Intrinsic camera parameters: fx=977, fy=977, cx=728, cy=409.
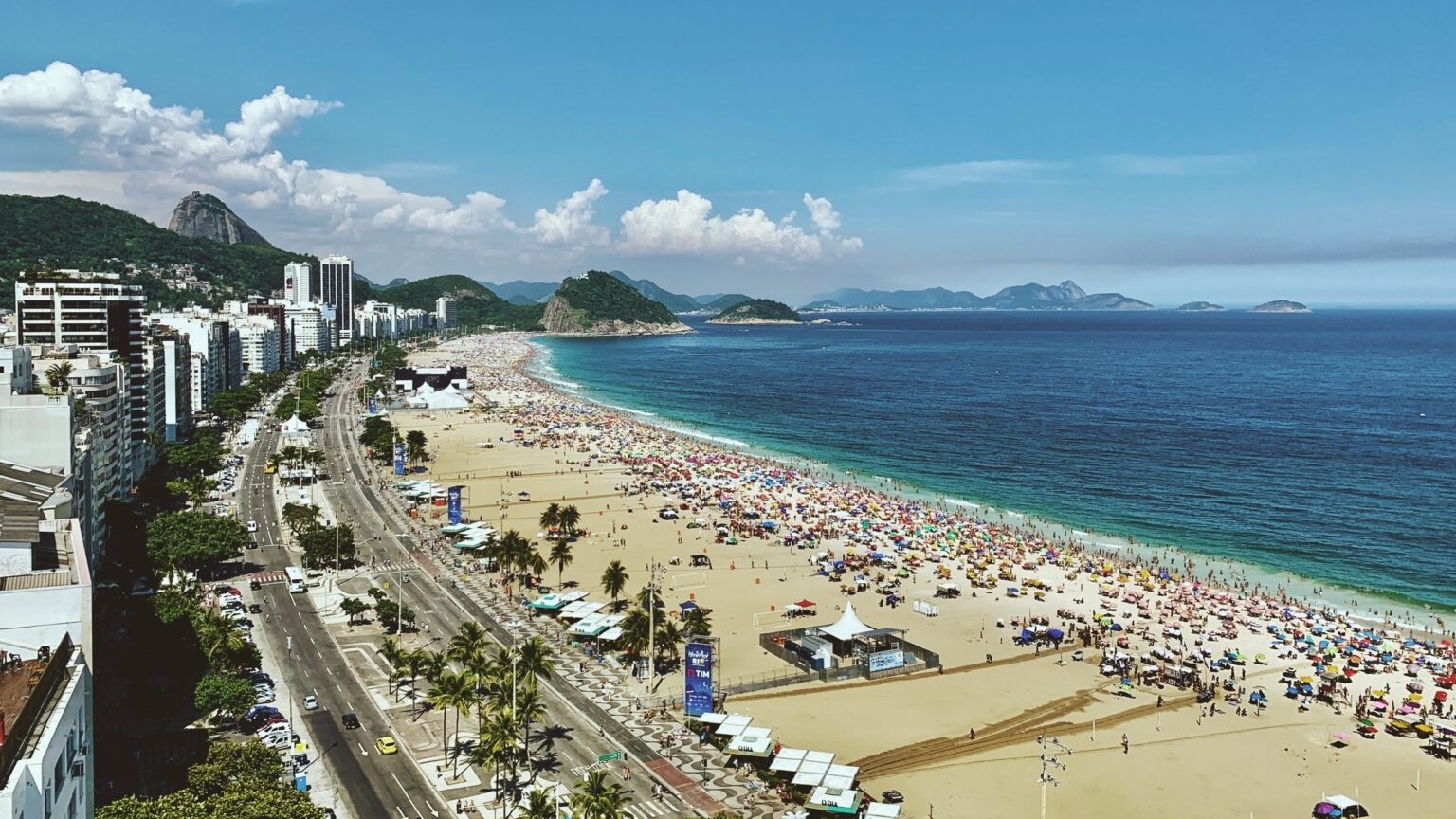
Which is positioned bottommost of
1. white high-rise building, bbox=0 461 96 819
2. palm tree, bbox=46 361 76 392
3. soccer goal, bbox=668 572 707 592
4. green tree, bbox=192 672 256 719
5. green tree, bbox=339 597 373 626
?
soccer goal, bbox=668 572 707 592

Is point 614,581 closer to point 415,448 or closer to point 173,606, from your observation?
point 173,606

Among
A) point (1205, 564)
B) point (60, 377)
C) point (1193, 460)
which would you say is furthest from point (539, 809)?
point (1193, 460)

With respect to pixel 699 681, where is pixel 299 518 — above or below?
above

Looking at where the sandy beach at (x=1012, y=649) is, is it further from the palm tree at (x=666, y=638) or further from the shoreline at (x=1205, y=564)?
the palm tree at (x=666, y=638)

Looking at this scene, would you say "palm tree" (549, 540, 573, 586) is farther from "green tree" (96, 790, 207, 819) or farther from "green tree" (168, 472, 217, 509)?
"green tree" (96, 790, 207, 819)

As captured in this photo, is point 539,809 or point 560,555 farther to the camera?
point 560,555

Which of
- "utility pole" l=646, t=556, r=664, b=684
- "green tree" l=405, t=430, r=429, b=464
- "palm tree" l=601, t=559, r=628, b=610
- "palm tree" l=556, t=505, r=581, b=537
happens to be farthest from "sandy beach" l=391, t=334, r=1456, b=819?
"green tree" l=405, t=430, r=429, b=464
